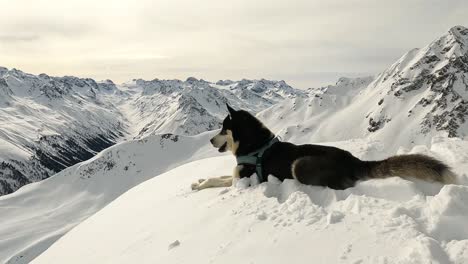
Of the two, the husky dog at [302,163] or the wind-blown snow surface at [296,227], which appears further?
the husky dog at [302,163]

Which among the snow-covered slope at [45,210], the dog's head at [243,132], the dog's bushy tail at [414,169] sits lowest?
the snow-covered slope at [45,210]

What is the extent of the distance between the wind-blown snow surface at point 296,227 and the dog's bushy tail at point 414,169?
181 mm

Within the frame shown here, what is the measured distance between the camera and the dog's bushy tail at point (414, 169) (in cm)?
801

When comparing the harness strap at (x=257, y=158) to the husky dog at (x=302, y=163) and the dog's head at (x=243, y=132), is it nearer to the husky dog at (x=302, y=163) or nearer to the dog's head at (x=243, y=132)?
the husky dog at (x=302, y=163)

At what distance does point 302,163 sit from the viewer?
8984mm

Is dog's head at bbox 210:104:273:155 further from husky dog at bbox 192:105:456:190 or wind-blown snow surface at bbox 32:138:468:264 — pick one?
wind-blown snow surface at bbox 32:138:468:264

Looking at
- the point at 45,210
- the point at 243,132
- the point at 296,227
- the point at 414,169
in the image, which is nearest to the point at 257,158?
the point at 243,132

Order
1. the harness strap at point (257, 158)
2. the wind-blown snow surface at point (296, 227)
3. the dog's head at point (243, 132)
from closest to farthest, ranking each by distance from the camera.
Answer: the wind-blown snow surface at point (296, 227), the harness strap at point (257, 158), the dog's head at point (243, 132)

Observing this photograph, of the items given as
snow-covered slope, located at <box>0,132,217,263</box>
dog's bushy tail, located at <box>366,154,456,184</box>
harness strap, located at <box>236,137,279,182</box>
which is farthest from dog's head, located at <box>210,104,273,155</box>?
snow-covered slope, located at <box>0,132,217,263</box>

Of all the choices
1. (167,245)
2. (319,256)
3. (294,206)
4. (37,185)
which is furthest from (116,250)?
(37,185)

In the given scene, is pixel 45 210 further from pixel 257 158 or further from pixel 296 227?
pixel 296 227

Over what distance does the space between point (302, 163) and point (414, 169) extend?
2091 millimetres

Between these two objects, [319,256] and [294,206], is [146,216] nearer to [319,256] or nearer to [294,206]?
[294,206]

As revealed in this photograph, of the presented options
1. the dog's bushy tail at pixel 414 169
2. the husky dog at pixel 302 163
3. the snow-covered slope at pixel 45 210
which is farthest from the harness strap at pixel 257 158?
the snow-covered slope at pixel 45 210
